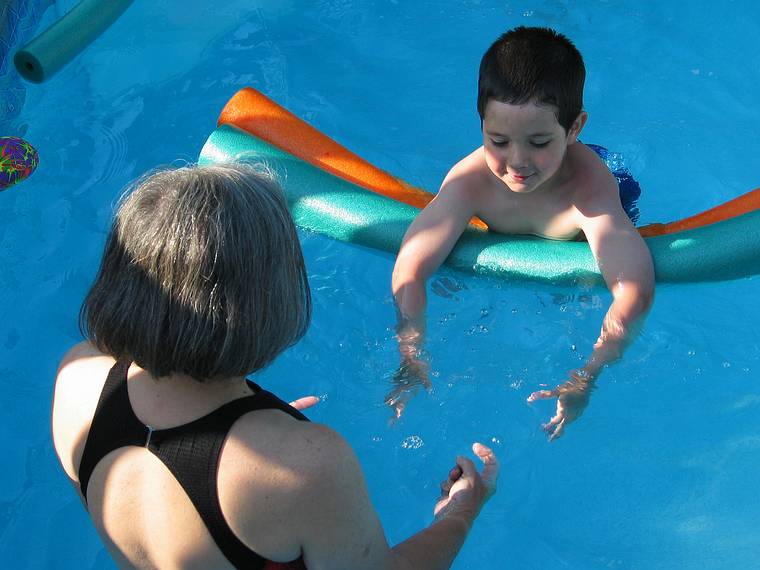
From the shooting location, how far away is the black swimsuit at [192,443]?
1466 millimetres

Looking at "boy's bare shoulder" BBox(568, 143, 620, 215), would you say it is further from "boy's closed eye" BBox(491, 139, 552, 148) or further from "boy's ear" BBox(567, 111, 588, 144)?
"boy's closed eye" BBox(491, 139, 552, 148)

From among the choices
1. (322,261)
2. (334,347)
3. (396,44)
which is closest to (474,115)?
(396,44)

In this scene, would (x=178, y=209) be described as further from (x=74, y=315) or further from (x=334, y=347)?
(x=74, y=315)

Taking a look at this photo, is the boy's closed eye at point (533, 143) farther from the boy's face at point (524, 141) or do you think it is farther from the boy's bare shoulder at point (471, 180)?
the boy's bare shoulder at point (471, 180)

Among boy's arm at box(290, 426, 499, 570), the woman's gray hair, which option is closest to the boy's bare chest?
boy's arm at box(290, 426, 499, 570)

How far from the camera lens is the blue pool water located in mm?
2791

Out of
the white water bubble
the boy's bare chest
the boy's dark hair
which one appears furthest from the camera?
the white water bubble

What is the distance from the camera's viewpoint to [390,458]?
9.50 feet

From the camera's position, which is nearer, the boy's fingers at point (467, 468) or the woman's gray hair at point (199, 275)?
the woman's gray hair at point (199, 275)

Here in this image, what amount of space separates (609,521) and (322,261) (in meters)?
1.36

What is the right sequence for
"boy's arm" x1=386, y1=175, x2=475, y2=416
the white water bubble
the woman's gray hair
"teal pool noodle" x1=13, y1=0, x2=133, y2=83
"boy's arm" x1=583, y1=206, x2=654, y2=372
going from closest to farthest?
the woman's gray hair, "boy's arm" x1=583, y1=206, x2=654, y2=372, "boy's arm" x1=386, y1=175, x2=475, y2=416, the white water bubble, "teal pool noodle" x1=13, y1=0, x2=133, y2=83

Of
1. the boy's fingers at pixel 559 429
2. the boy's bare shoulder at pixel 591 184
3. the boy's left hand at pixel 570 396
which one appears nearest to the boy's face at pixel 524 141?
the boy's bare shoulder at pixel 591 184

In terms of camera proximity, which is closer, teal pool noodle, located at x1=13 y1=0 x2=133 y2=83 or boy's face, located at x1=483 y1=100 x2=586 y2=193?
boy's face, located at x1=483 y1=100 x2=586 y2=193

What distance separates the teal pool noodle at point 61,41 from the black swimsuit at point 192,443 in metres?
2.18
